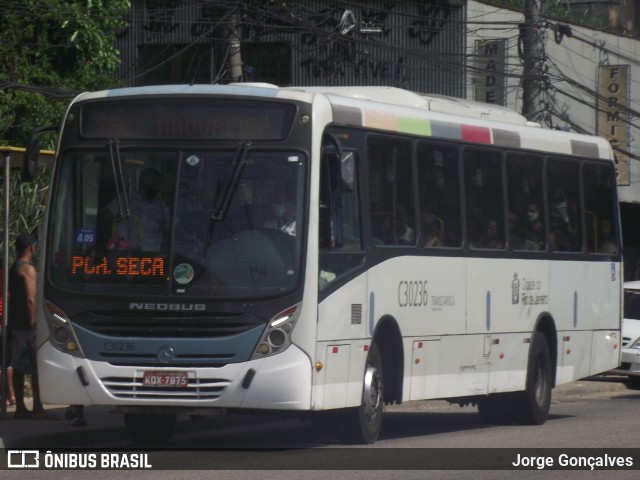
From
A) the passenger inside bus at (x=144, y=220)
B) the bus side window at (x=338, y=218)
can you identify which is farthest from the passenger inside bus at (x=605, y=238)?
the passenger inside bus at (x=144, y=220)

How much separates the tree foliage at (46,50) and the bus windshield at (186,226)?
12888 millimetres

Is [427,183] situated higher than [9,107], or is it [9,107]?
[9,107]

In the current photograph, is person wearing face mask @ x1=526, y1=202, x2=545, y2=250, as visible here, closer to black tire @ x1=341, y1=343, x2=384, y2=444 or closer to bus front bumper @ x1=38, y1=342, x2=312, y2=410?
black tire @ x1=341, y1=343, x2=384, y2=444

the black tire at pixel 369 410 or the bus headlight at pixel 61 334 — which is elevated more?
the bus headlight at pixel 61 334

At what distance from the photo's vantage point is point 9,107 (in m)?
25.2

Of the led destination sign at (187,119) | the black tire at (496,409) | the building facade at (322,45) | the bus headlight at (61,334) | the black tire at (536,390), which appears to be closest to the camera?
the bus headlight at (61,334)

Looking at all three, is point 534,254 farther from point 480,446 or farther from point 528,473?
point 528,473

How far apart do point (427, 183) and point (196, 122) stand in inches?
110

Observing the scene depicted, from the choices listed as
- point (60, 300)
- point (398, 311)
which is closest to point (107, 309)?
point (60, 300)

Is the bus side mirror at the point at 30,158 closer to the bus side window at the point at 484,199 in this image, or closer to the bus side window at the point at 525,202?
the bus side window at the point at 484,199

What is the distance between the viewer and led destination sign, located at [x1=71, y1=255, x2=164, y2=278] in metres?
11.9

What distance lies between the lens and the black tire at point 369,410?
12828 millimetres

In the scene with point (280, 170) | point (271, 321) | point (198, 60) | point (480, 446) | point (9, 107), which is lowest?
point (480, 446)

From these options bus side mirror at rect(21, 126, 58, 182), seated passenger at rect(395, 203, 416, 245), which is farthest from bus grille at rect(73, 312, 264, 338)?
seated passenger at rect(395, 203, 416, 245)
